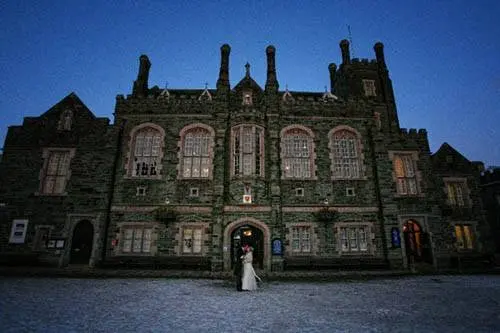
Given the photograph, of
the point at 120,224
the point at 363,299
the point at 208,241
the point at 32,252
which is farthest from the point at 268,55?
the point at 32,252

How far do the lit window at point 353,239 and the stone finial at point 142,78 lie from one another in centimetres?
2033

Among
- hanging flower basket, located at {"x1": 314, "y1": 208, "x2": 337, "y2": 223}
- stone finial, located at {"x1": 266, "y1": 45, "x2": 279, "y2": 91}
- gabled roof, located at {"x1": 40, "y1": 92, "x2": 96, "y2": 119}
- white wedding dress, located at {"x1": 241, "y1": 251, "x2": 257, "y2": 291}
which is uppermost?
stone finial, located at {"x1": 266, "y1": 45, "x2": 279, "y2": 91}

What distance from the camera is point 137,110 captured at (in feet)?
63.3

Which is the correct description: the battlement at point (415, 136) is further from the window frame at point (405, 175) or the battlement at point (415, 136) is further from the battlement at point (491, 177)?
the battlement at point (491, 177)

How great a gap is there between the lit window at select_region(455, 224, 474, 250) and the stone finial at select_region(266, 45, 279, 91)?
18.1m

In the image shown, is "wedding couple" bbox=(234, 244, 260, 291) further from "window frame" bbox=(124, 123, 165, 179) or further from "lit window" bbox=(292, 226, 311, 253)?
"window frame" bbox=(124, 123, 165, 179)

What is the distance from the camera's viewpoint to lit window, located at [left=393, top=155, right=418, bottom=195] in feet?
63.8

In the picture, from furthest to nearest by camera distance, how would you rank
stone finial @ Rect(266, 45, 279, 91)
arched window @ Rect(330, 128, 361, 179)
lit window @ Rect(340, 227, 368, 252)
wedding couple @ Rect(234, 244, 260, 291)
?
stone finial @ Rect(266, 45, 279, 91)
arched window @ Rect(330, 128, 361, 179)
lit window @ Rect(340, 227, 368, 252)
wedding couple @ Rect(234, 244, 260, 291)

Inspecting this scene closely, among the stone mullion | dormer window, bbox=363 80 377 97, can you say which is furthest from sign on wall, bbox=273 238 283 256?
dormer window, bbox=363 80 377 97

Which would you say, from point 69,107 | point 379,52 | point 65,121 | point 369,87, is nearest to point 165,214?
point 65,121

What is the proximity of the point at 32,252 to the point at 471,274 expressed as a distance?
27756mm

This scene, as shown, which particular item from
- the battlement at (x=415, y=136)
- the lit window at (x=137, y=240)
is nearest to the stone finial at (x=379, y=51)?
the battlement at (x=415, y=136)

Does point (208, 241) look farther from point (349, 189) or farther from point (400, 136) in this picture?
point (400, 136)

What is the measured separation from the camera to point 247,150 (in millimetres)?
18469
